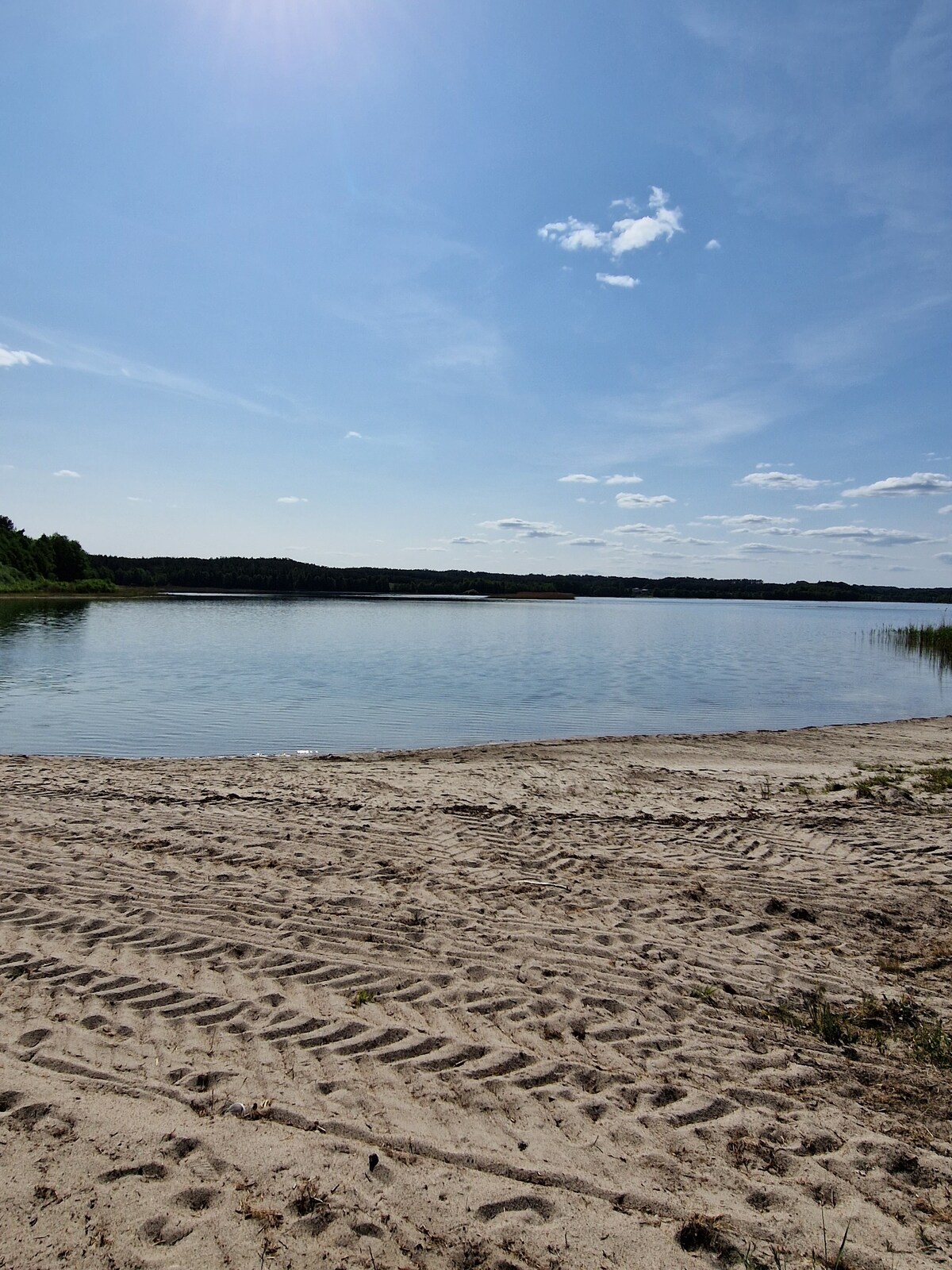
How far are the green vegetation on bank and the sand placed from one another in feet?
339

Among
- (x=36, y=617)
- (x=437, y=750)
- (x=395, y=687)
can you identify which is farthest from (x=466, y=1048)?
(x=36, y=617)

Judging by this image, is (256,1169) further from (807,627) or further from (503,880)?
(807,627)

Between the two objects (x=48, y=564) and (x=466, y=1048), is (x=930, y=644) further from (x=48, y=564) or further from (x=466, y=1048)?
(x=48, y=564)

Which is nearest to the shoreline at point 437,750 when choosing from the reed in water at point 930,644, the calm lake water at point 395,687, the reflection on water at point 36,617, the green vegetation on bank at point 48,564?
the calm lake water at point 395,687

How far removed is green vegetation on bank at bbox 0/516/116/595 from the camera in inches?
3922

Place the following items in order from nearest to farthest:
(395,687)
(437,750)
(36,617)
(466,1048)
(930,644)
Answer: (466,1048), (437,750), (395,687), (930,644), (36,617)

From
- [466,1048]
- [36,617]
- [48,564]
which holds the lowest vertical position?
[466,1048]

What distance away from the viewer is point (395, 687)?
24.3 m

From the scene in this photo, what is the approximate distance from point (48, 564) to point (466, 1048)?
12593 cm

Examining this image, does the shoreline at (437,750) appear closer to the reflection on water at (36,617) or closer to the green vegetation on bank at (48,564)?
the reflection on water at (36,617)

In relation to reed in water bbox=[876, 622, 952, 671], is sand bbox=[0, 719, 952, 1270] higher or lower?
lower

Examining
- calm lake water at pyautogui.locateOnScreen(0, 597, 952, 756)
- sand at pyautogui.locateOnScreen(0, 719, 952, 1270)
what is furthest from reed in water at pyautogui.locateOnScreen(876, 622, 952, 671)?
sand at pyautogui.locateOnScreen(0, 719, 952, 1270)

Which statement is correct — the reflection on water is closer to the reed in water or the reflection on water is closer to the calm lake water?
the calm lake water

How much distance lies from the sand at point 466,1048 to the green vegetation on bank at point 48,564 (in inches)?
4073
